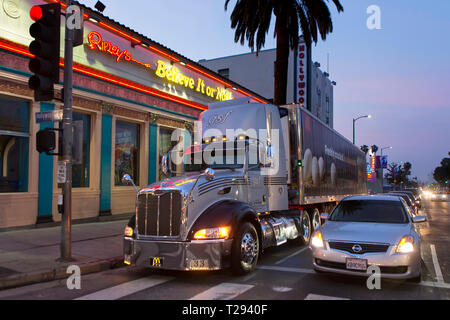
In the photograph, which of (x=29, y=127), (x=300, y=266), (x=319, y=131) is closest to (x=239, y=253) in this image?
(x=300, y=266)

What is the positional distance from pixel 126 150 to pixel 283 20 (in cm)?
979

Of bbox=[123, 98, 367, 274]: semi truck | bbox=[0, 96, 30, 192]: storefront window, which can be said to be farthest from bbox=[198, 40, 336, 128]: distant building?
bbox=[0, 96, 30, 192]: storefront window

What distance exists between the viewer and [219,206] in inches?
263

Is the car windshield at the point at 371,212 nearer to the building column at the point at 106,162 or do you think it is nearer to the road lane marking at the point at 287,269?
the road lane marking at the point at 287,269

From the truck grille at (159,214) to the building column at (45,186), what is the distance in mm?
6505

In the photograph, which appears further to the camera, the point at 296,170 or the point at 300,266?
the point at 296,170

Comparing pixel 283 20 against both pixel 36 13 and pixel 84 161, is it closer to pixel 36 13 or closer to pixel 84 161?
pixel 84 161

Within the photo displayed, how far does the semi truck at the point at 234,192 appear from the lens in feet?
20.5

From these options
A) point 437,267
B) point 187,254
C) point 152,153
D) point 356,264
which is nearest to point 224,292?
point 187,254

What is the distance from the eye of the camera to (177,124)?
58.6 feet

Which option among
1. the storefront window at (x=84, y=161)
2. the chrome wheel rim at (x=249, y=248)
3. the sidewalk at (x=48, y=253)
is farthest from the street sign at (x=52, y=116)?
the storefront window at (x=84, y=161)

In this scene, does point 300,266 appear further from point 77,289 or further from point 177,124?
point 177,124

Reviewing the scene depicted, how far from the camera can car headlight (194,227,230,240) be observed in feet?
20.4
